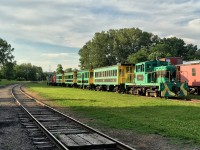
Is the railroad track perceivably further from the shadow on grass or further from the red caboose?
the red caboose

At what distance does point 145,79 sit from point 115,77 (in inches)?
322

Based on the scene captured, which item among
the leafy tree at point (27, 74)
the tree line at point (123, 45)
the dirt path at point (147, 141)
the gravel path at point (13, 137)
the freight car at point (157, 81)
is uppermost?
the tree line at point (123, 45)

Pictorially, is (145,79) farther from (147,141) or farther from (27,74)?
(27,74)

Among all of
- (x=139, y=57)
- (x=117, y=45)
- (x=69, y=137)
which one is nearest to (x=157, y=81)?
(x=69, y=137)

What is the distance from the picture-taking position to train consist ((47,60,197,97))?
2533 cm

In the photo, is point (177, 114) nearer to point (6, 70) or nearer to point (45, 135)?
point (45, 135)

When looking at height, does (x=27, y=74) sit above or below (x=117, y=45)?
below

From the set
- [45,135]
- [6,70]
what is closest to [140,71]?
[45,135]

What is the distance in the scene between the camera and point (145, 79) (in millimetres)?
27812

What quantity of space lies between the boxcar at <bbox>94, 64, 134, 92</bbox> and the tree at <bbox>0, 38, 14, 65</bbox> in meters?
78.1

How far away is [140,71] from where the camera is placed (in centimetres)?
2906

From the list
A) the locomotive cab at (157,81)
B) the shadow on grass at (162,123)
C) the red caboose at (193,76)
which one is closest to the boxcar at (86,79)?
the red caboose at (193,76)

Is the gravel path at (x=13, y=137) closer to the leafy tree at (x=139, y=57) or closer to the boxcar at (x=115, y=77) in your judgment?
the boxcar at (x=115, y=77)

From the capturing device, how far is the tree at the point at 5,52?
11244cm
